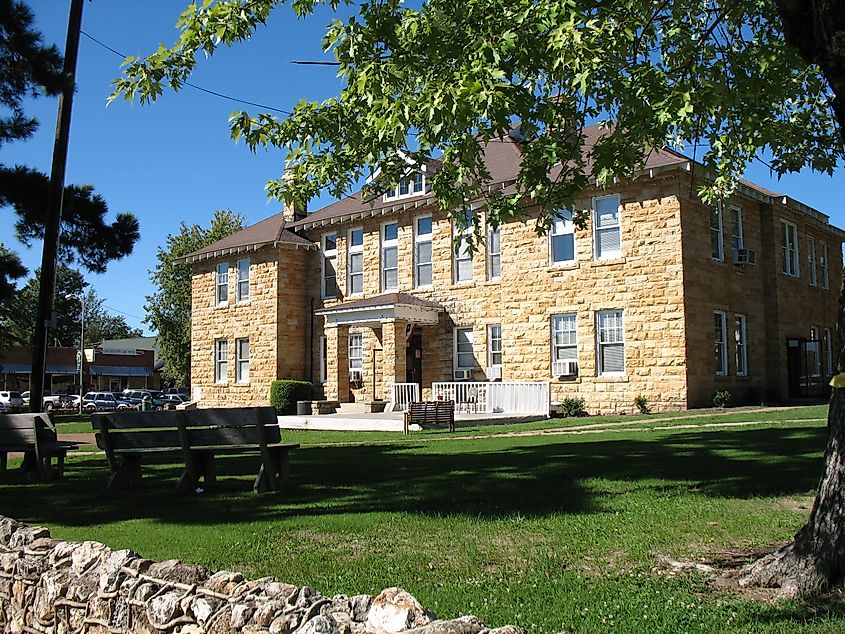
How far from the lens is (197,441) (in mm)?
9188

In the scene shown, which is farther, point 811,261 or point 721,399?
point 811,261

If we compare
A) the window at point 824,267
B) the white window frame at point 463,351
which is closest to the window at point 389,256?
the white window frame at point 463,351

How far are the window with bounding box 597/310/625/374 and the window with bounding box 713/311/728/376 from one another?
2.96 meters

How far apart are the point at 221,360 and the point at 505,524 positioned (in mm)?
28934

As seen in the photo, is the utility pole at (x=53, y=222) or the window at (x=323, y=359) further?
the window at (x=323, y=359)

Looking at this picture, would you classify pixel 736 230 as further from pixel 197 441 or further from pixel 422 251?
pixel 197 441

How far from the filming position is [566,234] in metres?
24.6

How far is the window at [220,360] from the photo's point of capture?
1345 inches

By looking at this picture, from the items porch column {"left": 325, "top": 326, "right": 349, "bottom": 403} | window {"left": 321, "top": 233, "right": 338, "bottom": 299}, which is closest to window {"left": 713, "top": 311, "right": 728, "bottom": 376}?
porch column {"left": 325, "top": 326, "right": 349, "bottom": 403}

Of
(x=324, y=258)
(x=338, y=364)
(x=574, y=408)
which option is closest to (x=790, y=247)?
(x=574, y=408)

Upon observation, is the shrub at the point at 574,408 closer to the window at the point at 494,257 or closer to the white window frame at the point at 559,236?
the white window frame at the point at 559,236

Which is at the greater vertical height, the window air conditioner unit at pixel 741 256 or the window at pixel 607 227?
the window at pixel 607 227

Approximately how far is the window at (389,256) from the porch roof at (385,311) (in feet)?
2.35

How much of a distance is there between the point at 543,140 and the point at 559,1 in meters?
1.85
